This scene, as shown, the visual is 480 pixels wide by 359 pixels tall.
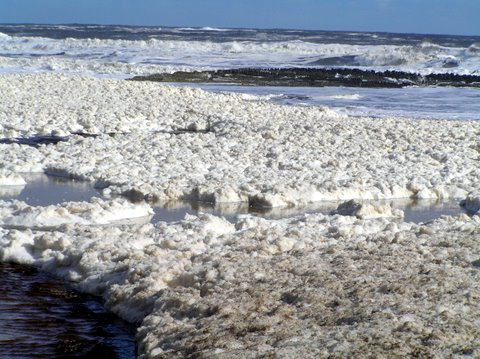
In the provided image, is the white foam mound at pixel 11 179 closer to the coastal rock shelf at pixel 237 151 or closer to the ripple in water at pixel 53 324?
the coastal rock shelf at pixel 237 151

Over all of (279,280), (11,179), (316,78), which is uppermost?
(279,280)

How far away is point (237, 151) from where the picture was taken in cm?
1252

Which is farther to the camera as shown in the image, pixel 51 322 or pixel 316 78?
pixel 316 78

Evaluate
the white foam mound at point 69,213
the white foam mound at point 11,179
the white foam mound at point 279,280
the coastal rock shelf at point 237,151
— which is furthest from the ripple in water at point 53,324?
the white foam mound at point 11,179

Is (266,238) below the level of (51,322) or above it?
above

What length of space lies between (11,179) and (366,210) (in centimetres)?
470

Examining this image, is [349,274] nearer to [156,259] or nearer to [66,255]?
[156,259]

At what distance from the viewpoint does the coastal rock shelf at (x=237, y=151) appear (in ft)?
33.8

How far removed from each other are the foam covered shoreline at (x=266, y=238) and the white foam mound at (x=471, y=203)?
0.76ft

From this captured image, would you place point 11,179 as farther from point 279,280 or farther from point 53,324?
point 279,280

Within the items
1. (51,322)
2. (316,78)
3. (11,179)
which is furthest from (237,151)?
(316,78)

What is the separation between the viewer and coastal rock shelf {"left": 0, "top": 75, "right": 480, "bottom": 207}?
10.3 metres

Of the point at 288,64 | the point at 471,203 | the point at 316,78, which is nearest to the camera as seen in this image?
the point at 471,203

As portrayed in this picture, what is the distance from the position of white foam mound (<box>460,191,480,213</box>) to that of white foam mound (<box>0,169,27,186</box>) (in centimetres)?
566
